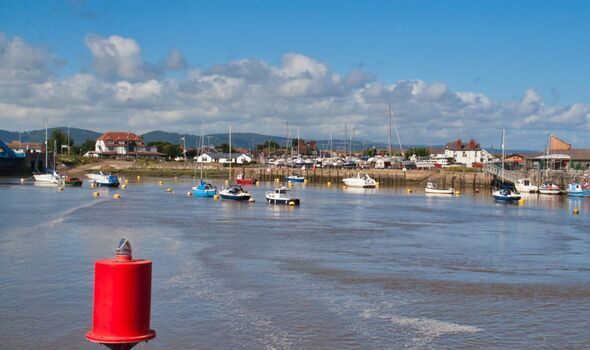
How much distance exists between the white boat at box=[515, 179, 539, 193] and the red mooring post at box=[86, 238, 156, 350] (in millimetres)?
93349

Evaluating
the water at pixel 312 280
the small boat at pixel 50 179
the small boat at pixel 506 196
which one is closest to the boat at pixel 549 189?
the small boat at pixel 506 196

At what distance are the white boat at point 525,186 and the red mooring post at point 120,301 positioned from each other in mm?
93349

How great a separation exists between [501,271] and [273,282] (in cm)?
984

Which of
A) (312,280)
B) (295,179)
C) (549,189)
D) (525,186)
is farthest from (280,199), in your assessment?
(295,179)

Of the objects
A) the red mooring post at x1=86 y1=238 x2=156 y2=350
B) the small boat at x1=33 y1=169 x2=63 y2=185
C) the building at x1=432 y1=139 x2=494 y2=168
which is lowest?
the small boat at x1=33 y1=169 x2=63 y2=185

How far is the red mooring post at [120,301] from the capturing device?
18.3 ft

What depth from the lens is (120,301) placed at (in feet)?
18.3

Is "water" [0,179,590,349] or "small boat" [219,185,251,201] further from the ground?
"small boat" [219,185,251,201]

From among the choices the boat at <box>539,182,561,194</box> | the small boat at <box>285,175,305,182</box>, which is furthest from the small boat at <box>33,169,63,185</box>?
the boat at <box>539,182,561,194</box>

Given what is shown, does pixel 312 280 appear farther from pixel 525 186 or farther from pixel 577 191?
pixel 525 186

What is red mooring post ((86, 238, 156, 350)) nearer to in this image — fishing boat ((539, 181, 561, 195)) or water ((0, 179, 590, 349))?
water ((0, 179, 590, 349))

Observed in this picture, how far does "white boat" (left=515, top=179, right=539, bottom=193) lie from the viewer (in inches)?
3696

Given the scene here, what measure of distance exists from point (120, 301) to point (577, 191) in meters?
91.4

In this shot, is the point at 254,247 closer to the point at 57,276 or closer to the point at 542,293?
the point at 57,276
